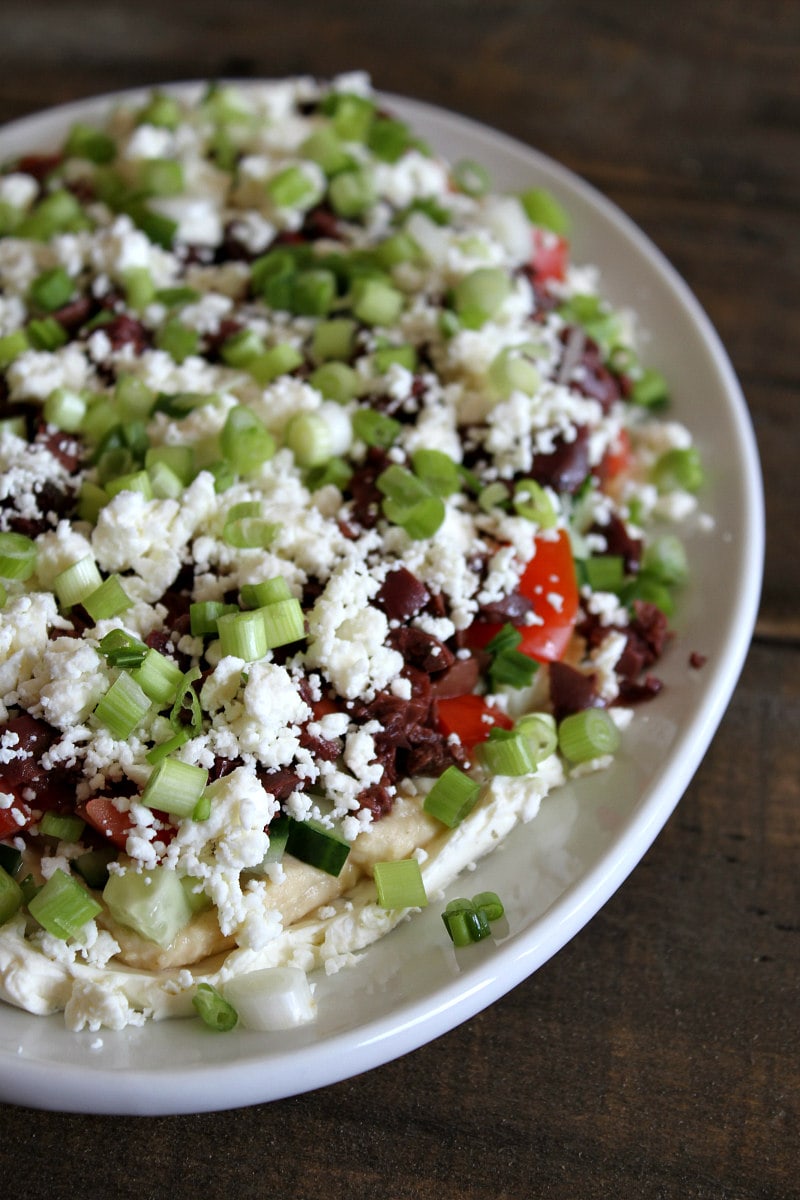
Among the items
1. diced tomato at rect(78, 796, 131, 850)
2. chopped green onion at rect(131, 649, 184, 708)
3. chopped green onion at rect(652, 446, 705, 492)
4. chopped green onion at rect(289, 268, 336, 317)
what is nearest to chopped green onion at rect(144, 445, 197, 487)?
chopped green onion at rect(131, 649, 184, 708)

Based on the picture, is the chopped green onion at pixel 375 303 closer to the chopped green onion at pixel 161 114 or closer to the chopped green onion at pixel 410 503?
the chopped green onion at pixel 410 503

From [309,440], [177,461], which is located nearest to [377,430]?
[309,440]

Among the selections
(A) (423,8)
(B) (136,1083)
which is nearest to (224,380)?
(B) (136,1083)

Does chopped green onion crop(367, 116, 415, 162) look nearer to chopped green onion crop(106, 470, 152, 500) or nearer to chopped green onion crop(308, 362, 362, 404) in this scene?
chopped green onion crop(308, 362, 362, 404)

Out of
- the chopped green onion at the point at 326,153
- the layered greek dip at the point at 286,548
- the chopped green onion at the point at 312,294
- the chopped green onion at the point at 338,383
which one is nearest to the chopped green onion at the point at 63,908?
the layered greek dip at the point at 286,548

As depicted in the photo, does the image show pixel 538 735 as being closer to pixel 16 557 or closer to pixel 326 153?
pixel 16 557

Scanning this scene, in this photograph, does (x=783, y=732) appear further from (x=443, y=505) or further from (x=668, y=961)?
(x=443, y=505)

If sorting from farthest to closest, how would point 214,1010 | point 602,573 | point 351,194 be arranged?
point 351,194 → point 602,573 → point 214,1010
